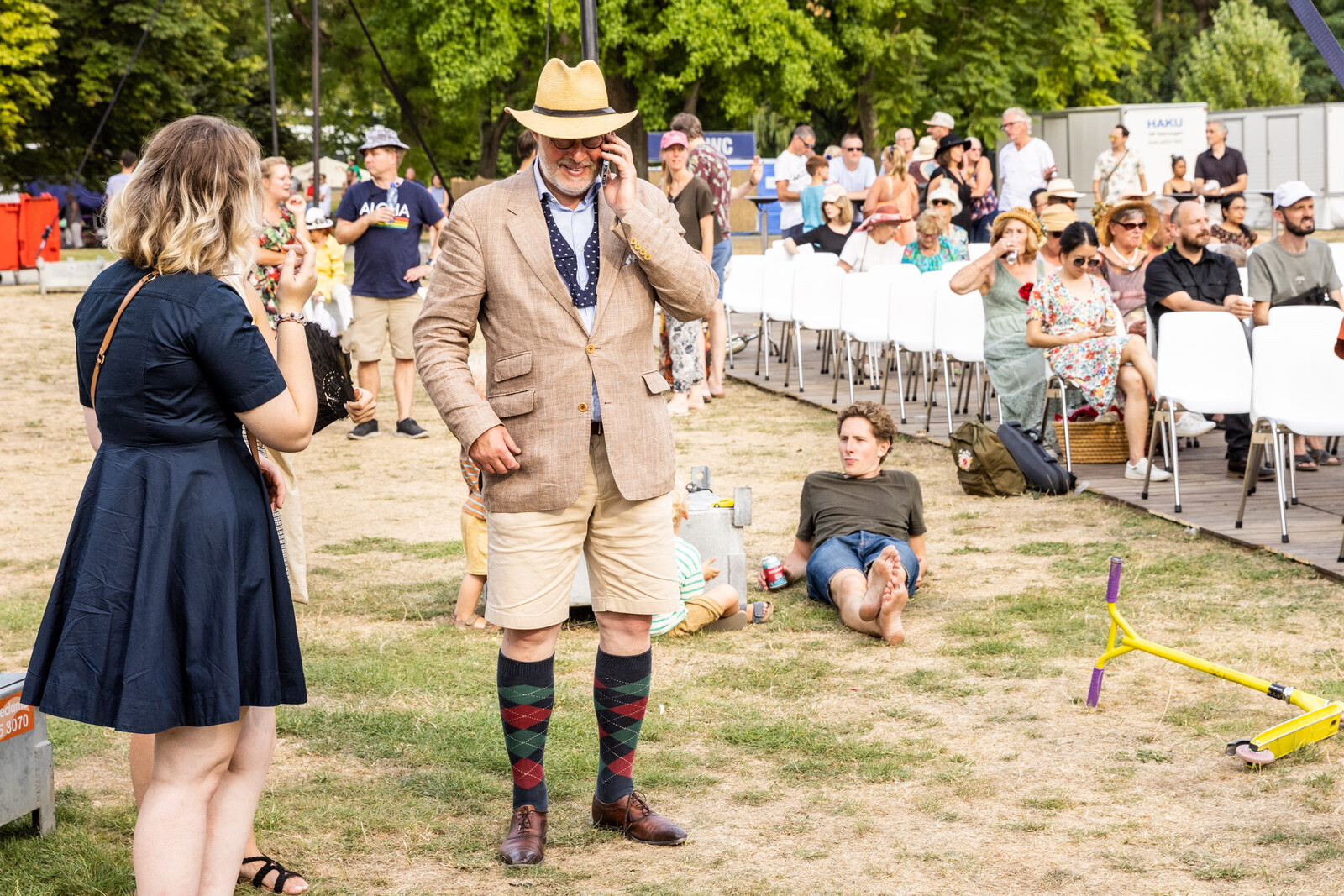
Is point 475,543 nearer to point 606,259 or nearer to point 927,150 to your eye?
point 606,259

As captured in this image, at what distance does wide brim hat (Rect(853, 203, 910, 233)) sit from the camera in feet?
42.8

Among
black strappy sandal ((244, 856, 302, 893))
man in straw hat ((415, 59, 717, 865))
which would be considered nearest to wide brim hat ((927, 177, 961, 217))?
man in straw hat ((415, 59, 717, 865))

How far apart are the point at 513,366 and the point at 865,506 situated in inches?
117

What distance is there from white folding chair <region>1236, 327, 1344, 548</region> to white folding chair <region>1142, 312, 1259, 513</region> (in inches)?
22.7

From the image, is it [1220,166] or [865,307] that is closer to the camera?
[865,307]

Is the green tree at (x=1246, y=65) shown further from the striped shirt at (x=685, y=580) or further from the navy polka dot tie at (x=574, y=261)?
the navy polka dot tie at (x=574, y=261)

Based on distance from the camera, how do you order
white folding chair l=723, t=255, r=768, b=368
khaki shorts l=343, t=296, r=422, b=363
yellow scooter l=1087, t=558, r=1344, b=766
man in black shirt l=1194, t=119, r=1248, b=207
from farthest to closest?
man in black shirt l=1194, t=119, r=1248, b=207 < white folding chair l=723, t=255, r=768, b=368 < khaki shorts l=343, t=296, r=422, b=363 < yellow scooter l=1087, t=558, r=1344, b=766

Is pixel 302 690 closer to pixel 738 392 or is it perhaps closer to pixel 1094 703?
pixel 1094 703

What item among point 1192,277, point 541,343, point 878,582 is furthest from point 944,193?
point 541,343

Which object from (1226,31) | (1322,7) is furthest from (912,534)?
(1322,7)

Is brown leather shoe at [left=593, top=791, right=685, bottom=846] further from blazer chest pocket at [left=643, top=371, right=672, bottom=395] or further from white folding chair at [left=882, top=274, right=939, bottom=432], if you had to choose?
white folding chair at [left=882, top=274, right=939, bottom=432]

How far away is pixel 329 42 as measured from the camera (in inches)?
1505

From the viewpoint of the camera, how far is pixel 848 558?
246 inches

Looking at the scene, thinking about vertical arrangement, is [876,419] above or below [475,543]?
above
